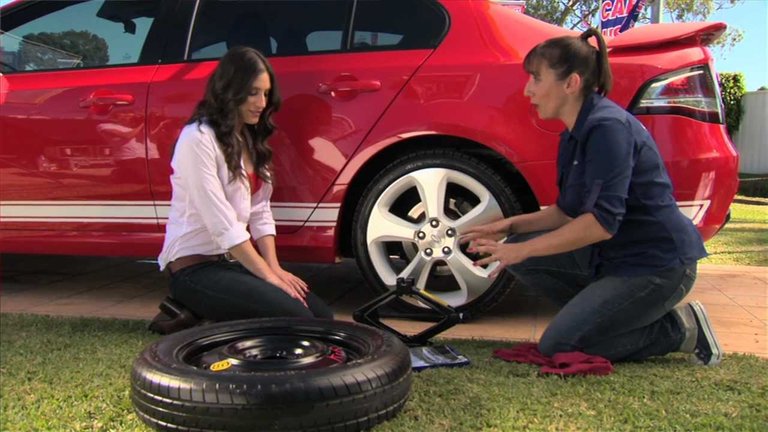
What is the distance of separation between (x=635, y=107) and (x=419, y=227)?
1.01 m

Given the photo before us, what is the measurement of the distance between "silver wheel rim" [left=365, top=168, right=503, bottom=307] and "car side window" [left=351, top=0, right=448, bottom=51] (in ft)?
1.89

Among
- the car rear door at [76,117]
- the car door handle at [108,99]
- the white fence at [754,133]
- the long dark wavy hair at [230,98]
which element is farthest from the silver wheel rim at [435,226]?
the white fence at [754,133]

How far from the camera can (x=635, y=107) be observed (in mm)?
2828

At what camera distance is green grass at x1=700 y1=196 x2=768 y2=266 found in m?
5.00

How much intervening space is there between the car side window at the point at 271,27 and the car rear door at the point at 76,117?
269mm

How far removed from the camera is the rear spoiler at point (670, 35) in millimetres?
2834

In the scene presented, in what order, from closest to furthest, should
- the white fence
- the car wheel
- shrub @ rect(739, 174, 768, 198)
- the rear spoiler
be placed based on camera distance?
the rear spoiler
the car wheel
shrub @ rect(739, 174, 768, 198)
the white fence

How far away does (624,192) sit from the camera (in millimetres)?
2320

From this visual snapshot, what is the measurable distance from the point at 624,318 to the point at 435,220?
3.02 feet

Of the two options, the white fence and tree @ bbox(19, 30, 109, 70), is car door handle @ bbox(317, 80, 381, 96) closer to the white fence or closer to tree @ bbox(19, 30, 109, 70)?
tree @ bbox(19, 30, 109, 70)

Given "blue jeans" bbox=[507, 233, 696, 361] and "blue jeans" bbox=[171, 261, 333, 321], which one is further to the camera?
"blue jeans" bbox=[171, 261, 333, 321]

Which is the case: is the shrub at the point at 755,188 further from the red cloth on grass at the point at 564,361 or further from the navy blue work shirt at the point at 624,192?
the red cloth on grass at the point at 564,361

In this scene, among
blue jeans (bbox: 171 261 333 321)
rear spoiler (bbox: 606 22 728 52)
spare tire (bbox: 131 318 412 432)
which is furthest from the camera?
rear spoiler (bbox: 606 22 728 52)

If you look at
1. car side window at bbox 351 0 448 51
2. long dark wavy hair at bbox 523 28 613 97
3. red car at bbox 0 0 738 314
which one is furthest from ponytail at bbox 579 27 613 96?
car side window at bbox 351 0 448 51
